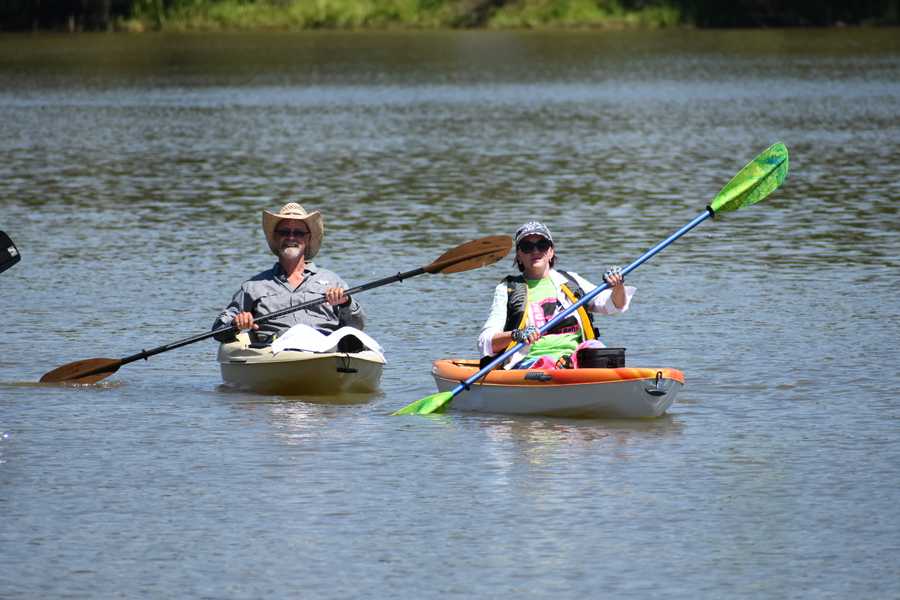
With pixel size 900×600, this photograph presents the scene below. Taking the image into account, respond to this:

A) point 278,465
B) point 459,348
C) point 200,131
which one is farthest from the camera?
point 200,131

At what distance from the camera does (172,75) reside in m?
66.4

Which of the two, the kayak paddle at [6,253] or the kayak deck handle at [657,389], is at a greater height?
the kayak paddle at [6,253]

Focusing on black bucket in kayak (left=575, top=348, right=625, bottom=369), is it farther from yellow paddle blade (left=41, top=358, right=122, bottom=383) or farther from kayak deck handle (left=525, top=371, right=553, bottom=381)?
yellow paddle blade (left=41, top=358, right=122, bottom=383)

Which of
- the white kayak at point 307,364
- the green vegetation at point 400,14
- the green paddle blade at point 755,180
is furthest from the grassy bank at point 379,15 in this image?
the white kayak at point 307,364

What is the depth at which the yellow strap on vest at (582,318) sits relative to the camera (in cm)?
1384

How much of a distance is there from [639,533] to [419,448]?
261 cm

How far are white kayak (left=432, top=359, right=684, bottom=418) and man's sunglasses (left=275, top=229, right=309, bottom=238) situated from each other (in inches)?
67.7

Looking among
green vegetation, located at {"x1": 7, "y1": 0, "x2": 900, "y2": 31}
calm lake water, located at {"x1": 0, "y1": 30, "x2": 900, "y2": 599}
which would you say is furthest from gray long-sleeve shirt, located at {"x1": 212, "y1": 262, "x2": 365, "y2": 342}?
green vegetation, located at {"x1": 7, "y1": 0, "x2": 900, "y2": 31}

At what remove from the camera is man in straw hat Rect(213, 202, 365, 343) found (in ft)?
48.7

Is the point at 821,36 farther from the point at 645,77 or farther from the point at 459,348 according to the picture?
the point at 459,348

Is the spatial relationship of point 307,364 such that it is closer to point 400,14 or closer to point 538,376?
point 538,376

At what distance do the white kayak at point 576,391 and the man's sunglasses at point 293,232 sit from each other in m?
1.72

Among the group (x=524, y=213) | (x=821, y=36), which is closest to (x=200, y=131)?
(x=524, y=213)

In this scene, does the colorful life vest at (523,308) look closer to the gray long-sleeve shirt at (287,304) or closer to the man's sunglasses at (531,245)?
the man's sunglasses at (531,245)
